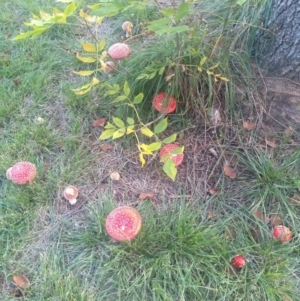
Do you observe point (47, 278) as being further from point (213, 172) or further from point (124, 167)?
point (213, 172)

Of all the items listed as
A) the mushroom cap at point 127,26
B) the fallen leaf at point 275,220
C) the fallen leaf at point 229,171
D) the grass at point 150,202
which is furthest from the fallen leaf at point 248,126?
the mushroom cap at point 127,26

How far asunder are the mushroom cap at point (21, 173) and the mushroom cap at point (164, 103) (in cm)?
82

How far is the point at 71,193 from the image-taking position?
2.14 meters

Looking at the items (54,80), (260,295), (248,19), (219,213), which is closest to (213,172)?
(219,213)

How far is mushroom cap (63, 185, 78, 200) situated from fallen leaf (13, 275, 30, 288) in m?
0.47

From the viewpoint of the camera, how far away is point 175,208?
84.2 inches

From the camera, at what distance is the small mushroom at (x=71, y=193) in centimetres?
214

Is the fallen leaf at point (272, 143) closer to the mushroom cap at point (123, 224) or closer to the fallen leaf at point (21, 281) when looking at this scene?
the mushroom cap at point (123, 224)

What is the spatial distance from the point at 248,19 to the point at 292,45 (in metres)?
0.43

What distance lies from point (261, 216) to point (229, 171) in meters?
0.32

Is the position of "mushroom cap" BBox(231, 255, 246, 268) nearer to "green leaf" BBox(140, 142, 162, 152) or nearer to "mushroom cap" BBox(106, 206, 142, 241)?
"mushroom cap" BBox(106, 206, 142, 241)

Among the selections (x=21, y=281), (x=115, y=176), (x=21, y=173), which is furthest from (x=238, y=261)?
(x=21, y=173)

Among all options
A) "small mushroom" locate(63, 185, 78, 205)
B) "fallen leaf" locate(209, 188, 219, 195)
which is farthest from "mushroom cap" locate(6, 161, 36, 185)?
"fallen leaf" locate(209, 188, 219, 195)

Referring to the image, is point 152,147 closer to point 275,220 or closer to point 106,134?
point 106,134
